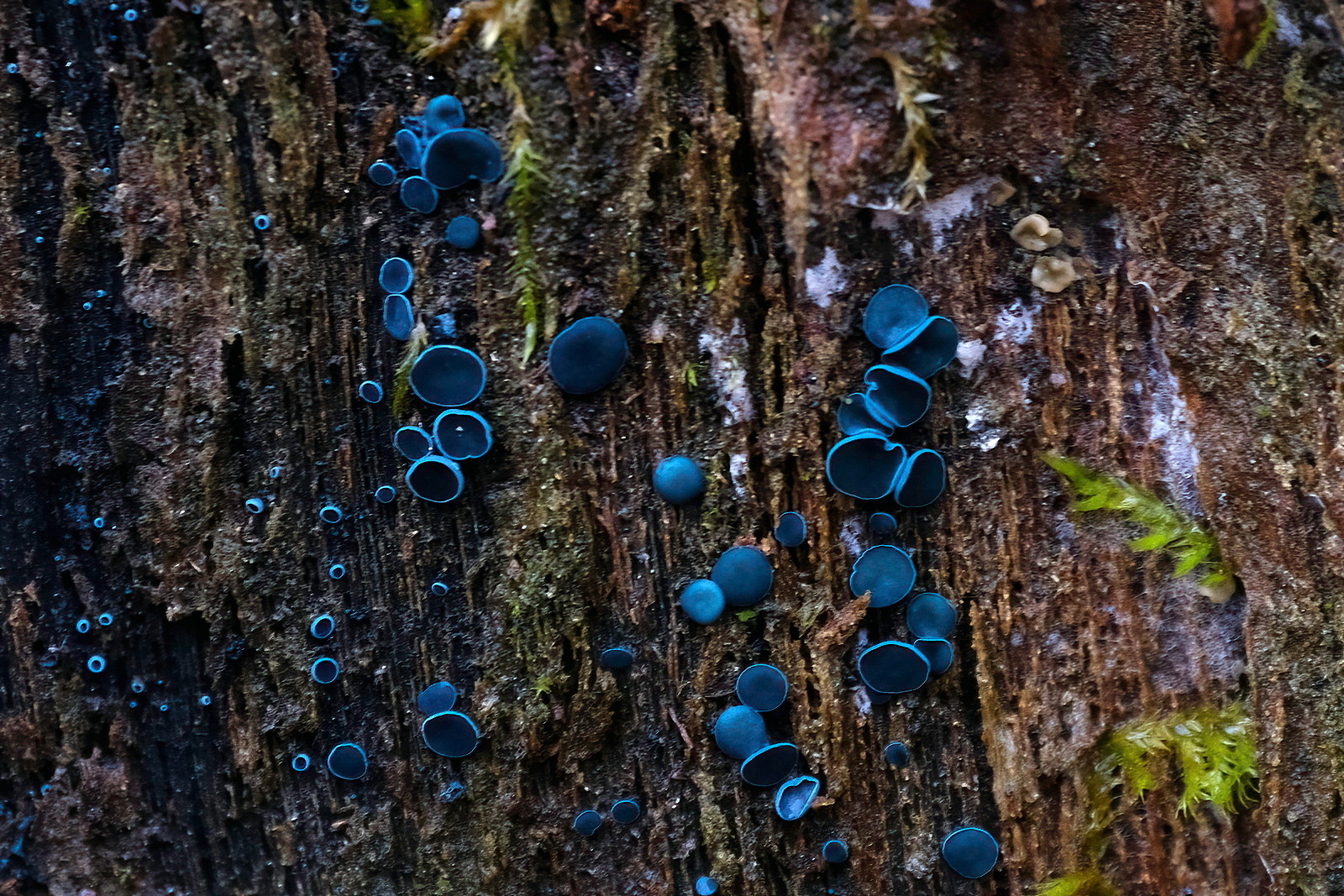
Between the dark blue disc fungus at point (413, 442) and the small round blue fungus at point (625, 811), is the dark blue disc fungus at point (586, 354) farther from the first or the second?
the small round blue fungus at point (625, 811)

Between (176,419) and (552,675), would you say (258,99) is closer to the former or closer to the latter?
(176,419)

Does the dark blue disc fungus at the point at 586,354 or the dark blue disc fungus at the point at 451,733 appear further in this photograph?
the dark blue disc fungus at the point at 451,733

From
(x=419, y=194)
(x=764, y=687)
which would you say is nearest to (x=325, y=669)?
(x=764, y=687)

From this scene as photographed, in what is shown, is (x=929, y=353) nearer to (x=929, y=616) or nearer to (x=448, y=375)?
(x=929, y=616)

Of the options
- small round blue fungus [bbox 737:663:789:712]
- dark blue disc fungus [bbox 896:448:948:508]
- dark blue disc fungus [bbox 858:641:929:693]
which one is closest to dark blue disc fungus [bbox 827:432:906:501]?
dark blue disc fungus [bbox 896:448:948:508]

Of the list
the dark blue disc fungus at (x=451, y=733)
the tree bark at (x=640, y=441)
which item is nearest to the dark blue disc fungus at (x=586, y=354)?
the tree bark at (x=640, y=441)

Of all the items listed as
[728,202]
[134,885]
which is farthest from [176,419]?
[728,202]
